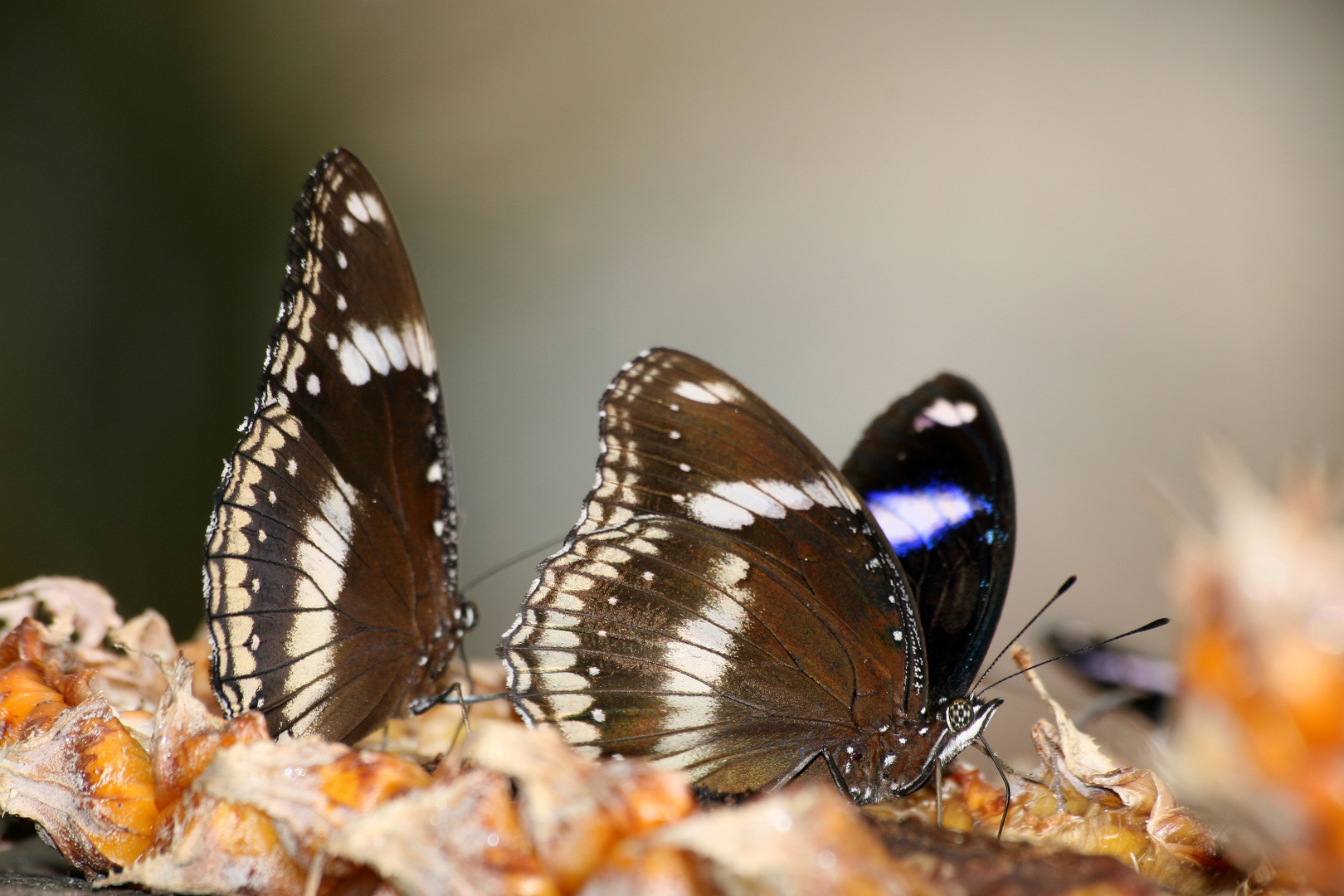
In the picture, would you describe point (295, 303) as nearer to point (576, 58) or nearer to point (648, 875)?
point (648, 875)

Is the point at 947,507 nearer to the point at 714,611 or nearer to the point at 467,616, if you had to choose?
the point at 714,611

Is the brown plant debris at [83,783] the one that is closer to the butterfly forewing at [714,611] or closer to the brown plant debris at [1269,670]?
the butterfly forewing at [714,611]

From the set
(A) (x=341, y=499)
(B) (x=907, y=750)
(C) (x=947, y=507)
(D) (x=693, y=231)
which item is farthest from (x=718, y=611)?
(D) (x=693, y=231)

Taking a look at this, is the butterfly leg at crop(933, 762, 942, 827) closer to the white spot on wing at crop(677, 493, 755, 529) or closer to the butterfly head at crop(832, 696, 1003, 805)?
the butterfly head at crop(832, 696, 1003, 805)

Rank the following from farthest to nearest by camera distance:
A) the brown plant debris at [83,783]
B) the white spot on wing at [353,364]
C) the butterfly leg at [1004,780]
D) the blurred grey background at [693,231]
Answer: the blurred grey background at [693,231]
the white spot on wing at [353,364]
the butterfly leg at [1004,780]
the brown plant debris at [83,783]

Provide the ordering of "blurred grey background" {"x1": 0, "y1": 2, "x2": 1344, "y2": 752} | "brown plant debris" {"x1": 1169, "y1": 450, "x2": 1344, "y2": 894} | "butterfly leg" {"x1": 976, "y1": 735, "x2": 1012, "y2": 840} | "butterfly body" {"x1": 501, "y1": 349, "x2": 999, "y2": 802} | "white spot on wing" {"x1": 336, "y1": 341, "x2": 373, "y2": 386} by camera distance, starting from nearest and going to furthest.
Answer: "brown plant debris" {"x1": 1169, "y1": 450, "x2": 1344, "y2": 894}
"butterfly leg" {"x1": 976, "y1": 735, "x2": 1012, "y2": 840}
"butterfly body" {"x1": 501, "y1": 349, "x2": 999, "y2": 802}
"white spot on wing" {"x1": 336, "y1": 341, "x2": 373, "y2": 386}
"blurred grey background" {"x1": 0, "y1": 2, "x2": 1344, "y2": 752}

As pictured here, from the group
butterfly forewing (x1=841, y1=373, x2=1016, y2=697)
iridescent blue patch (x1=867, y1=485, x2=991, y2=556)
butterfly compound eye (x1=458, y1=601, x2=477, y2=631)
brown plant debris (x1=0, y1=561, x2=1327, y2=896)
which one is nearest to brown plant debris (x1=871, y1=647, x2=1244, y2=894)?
brown plant debris (x1=0, y1=561, x2=1327, y2=896)

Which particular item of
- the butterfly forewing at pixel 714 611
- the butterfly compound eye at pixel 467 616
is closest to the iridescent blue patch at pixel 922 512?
the butterfly forewing at pixel 714 611
